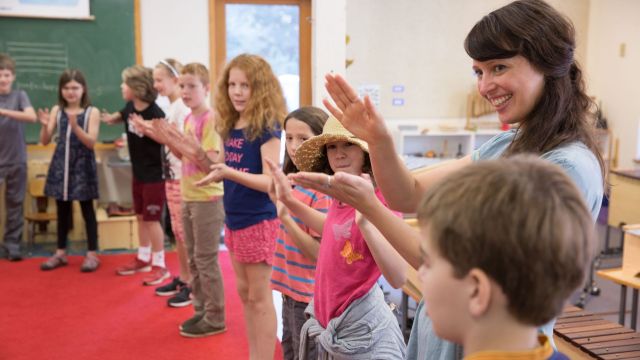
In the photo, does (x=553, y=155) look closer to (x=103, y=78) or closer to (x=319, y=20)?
(x=319, y=20)

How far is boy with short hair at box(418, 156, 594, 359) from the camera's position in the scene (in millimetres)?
754

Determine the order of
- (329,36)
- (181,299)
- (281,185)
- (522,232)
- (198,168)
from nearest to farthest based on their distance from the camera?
(522,232), (281,185), (198,168), (181,299), (329,36)

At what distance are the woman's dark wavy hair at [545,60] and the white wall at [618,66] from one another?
6239 mm

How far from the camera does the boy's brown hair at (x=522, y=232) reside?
29.6 inches

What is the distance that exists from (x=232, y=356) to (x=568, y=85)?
8.23ft

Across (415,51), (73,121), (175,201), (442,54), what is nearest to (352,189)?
(175,201)

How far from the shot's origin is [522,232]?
0.75 meters

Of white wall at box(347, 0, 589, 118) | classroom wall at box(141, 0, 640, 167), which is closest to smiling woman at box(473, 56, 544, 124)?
classroom wall at box(141, 0, 640, 167)

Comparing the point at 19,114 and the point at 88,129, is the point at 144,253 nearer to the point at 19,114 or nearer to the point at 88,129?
the point at 88,129

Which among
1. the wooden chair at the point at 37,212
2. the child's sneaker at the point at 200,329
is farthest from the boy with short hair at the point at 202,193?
the wooden chair at the point at 37,212

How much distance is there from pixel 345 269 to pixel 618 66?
6.49 metres

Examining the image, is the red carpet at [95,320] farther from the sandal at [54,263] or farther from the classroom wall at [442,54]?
the classroom wall at [442,54]

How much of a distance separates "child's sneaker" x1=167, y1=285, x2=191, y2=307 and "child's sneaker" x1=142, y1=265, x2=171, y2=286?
0.43 m

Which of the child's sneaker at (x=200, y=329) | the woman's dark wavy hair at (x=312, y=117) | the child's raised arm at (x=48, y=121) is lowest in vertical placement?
the child's sneaker at (x=200, y=329)
